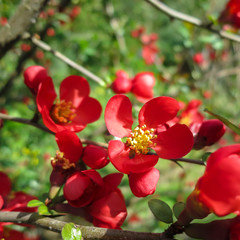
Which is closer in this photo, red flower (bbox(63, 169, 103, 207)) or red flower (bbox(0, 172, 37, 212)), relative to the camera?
red flower (bbox(63, 169, 103, 207))

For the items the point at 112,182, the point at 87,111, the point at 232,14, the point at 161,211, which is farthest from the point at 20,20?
the point at 232,14

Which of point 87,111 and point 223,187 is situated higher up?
point 223,187

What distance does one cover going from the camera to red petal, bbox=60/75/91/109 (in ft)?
2.53

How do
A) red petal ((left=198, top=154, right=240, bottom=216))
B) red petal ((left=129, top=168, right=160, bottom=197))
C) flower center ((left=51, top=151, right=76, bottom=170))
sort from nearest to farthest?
red petal ((left=198, top=154, right=240, bottom=216)) < red petal ((left=129, top=168, right=160, bottom=197)) < flower center ((left=51, top=151, right=76, bottom=170))

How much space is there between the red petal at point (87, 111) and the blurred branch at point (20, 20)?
26 cm

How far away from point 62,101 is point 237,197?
538 millimetres

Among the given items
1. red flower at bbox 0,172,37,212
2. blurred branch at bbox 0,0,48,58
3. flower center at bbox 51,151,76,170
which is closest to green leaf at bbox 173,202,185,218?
flower center at bbox 51,151,76,170

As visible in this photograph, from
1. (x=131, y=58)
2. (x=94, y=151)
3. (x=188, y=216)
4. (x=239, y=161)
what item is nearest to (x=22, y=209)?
(x=94, y=151)

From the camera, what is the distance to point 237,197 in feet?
1.23

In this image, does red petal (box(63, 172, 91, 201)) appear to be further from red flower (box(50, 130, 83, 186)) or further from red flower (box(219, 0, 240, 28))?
red flower (box(219, 0, 240, 28))

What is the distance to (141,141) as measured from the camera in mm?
636

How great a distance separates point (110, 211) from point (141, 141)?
0.17 metres

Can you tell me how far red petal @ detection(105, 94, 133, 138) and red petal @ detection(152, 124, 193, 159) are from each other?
93mm

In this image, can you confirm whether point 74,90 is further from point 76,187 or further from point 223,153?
point 223,153
